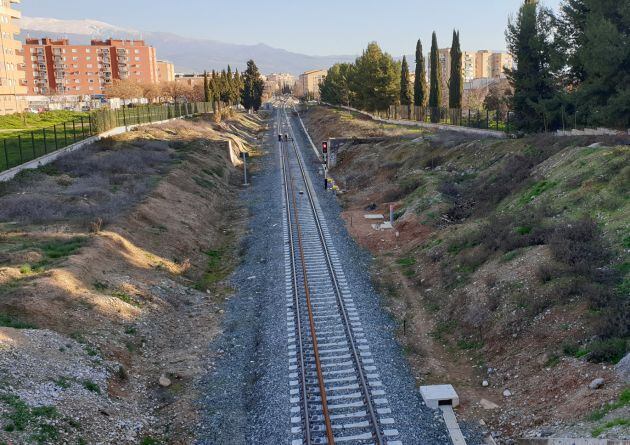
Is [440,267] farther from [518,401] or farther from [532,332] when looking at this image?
[518,401]

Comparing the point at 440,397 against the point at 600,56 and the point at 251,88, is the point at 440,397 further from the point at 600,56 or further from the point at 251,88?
the point at 251,88

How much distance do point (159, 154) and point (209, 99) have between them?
173 ft

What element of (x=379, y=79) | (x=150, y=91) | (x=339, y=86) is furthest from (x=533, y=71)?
(x=150, y=91)

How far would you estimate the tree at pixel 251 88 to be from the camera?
129750mm

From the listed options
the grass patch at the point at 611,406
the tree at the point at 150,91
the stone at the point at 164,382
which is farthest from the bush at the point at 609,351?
the tree at the point at 150,91

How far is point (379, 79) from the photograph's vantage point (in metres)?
80.6

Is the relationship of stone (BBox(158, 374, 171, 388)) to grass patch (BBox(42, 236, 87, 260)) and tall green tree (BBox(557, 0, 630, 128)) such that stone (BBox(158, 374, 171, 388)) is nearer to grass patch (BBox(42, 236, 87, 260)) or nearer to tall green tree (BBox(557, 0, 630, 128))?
grass patch (BBox(42, 236, 87, 260))

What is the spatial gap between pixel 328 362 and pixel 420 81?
63510 mm

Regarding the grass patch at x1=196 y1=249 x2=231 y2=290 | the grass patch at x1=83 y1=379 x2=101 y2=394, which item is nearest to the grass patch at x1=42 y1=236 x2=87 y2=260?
the grass patch at x1=196 y1=249 x2=231 y2=290

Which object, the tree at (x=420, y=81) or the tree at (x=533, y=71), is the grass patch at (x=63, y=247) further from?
the tree at (x=420, y=81)

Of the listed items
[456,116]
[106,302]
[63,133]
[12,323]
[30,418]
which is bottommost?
[30,418]

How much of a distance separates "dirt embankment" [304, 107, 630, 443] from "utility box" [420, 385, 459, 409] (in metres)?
0.33

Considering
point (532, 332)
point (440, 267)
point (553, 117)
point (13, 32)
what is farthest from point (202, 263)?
point (13, 32)

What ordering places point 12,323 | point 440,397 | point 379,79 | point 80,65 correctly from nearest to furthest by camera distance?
point 440,397 < point 12,323 < point 379,79 < point 80,65
